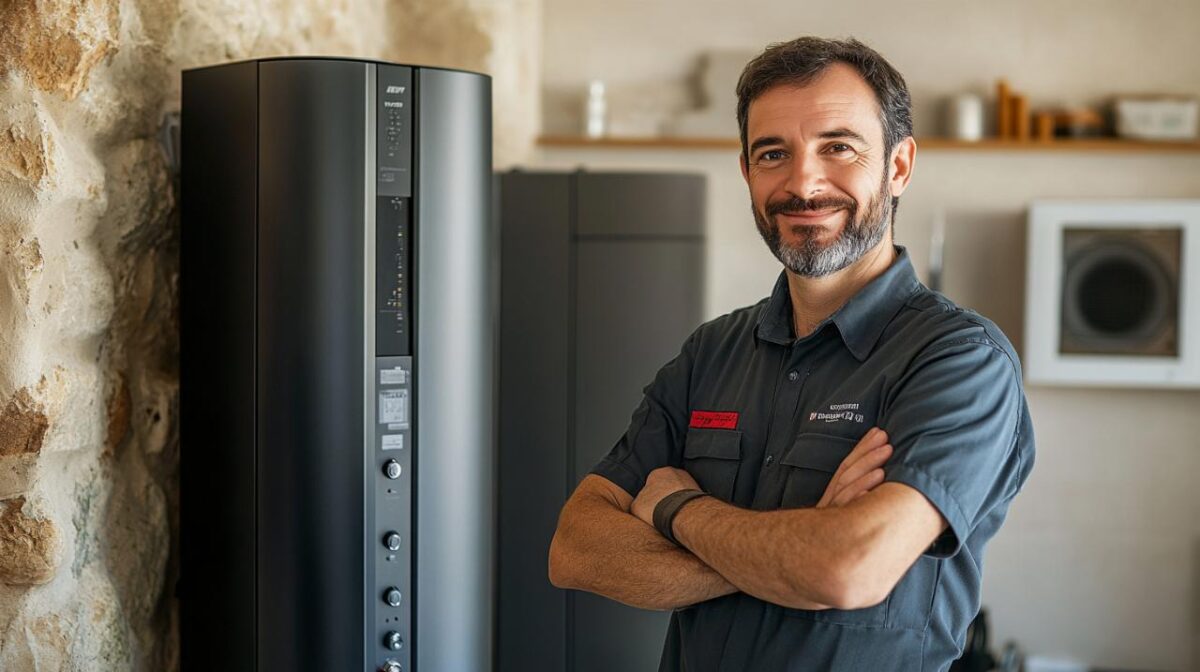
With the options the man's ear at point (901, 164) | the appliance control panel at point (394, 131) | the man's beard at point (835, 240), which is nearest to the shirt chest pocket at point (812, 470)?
the man's beard at point (835, 240)

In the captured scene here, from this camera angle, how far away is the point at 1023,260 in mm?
4301

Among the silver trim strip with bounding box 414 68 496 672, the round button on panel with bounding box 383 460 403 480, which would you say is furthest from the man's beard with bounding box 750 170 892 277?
the round button on panel with bounding box 383 460 403 480

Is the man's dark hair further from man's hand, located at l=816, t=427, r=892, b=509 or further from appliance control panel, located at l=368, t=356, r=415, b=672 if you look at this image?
appliance control panel, located at l=368, t=356, r=415, b=672

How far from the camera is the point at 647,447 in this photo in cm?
182

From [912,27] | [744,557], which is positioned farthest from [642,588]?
[912,27]

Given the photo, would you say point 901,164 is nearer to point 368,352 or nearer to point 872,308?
point 872,308

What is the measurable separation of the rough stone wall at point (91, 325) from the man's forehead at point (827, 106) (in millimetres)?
1068

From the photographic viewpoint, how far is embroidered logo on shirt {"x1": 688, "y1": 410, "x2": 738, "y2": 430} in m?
1.72

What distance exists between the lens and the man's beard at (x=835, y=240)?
5.32ft

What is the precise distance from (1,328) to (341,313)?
501 millimetres

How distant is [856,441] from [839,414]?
0.05 m

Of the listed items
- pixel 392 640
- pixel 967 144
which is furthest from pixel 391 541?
pixel 967 144

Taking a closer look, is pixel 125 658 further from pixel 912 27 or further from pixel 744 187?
pixel 912 27

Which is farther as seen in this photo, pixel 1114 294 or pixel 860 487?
pixel 1114 294
